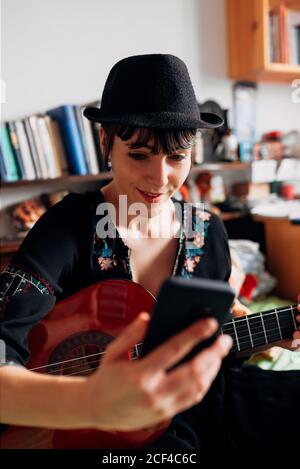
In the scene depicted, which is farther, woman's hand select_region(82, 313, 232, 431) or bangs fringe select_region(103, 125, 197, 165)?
bangs fringe select_region(103, 125, 197, 165)

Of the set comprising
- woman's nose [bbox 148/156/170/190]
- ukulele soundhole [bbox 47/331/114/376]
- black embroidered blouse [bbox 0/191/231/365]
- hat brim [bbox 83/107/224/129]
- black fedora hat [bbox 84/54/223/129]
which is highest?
black fedora hat [bbox 84/54/223/129]

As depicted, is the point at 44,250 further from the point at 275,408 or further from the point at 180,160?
the point at 275,408

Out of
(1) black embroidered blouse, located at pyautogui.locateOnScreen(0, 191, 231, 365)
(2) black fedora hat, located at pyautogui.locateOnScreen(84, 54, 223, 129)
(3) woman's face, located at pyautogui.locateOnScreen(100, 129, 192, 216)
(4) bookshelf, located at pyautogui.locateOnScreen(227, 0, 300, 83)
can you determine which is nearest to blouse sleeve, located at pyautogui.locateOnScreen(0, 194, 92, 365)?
(1) black embroidered blouse, located at pyautogui.locateOnScreen(0, 191, 231, 365)

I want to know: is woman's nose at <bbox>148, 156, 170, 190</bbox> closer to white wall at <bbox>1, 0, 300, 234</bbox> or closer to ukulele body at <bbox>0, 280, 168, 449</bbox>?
ukulele body at <bbox>0, 280, 168, 449</bbox>

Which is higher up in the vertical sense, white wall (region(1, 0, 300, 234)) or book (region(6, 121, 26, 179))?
white wall (region(1, 0, 300, 234))

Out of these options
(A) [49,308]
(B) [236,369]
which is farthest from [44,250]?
(B) [236,369]

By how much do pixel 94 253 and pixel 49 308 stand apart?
18 centimetres

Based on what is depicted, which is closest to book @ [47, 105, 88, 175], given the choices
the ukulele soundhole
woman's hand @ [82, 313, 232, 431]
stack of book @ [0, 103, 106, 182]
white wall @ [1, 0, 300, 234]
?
stack of book @ [0, 103, 106, 182]

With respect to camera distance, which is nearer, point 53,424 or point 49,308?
point 53,424

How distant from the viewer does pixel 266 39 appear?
6.75ft

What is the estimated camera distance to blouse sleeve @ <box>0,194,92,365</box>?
719mm

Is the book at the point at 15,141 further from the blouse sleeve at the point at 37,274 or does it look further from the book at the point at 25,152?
the blouse sleeve at the point at 37,274

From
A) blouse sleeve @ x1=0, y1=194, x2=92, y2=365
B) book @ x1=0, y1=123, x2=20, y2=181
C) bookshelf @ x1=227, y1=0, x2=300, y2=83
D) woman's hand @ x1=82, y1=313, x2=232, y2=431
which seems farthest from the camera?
bookshelf @ x1=227, y1=0, x2=300, y2=83
